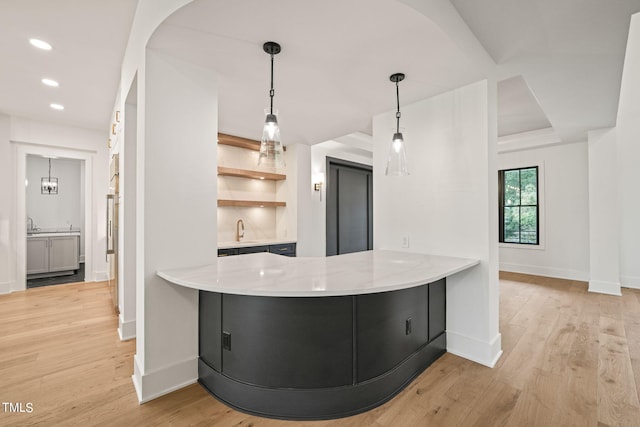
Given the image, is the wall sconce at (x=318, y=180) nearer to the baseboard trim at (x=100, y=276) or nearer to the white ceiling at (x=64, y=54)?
the white ceiling at (x=64, y=54)

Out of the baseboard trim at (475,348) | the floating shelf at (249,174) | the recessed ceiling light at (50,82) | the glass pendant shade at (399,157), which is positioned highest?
the recessed ceiling light at (50,82)

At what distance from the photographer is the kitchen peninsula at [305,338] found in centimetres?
171

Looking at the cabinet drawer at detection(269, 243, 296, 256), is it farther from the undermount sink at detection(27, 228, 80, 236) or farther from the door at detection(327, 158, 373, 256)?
the undermount sink at detection(27, 228, 80, 236)

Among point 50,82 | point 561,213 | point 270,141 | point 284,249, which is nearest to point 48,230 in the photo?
point 50,82

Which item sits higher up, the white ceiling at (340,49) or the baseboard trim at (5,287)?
the white ceiling at (340,49)

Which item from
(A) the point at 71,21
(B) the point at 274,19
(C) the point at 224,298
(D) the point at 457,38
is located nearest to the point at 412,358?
(C) the point at 224,298

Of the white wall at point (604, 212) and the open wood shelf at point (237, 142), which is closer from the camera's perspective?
the open wood shelf at point (237, 142)

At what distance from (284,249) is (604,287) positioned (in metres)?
5.10

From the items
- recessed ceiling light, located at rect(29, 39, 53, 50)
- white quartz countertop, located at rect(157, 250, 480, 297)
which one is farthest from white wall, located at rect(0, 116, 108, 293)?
white quartz countertop, located at rect(157, 250, 480, 297)

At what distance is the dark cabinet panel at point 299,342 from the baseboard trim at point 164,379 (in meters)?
0.57

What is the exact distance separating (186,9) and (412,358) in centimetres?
270

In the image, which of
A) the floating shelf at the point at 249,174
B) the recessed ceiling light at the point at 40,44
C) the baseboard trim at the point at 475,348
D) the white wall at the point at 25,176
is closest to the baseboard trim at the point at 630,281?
the baseboard trim at the point at 475,348

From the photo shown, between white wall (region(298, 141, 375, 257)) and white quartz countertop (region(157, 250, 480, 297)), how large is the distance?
226 cm

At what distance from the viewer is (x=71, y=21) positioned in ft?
7.82
